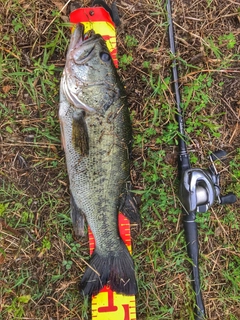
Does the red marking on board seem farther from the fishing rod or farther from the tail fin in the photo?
the tail fin

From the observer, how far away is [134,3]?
3.20 meters

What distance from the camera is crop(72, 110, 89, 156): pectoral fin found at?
263cm

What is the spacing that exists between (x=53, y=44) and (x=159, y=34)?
1013mm

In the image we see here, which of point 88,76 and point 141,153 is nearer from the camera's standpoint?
point 88,76

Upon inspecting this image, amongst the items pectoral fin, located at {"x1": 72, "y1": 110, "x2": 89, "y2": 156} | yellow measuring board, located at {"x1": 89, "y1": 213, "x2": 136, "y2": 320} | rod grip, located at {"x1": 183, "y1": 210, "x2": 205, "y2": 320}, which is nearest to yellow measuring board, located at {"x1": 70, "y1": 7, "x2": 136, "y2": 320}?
yellow measuring board, located at {"x1": 89, "y1": 213, "x2": 136, "y2": 320}

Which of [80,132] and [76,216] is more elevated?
[80,132]

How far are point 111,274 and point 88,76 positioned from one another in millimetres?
1689

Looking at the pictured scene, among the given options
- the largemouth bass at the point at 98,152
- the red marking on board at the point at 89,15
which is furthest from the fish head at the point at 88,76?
the red marking on board at the point at 89,15

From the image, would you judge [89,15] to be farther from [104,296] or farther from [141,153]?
[104,296]

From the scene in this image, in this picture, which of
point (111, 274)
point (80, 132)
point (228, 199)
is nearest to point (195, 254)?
point (228, 199)

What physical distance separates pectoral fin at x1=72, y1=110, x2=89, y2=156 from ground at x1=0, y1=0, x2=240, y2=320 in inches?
18.0

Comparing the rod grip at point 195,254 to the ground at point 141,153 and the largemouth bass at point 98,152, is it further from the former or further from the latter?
the largemouth bass at point 98,152

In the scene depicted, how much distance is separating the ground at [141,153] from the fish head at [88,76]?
0.48 metres

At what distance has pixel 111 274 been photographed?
115 inches
